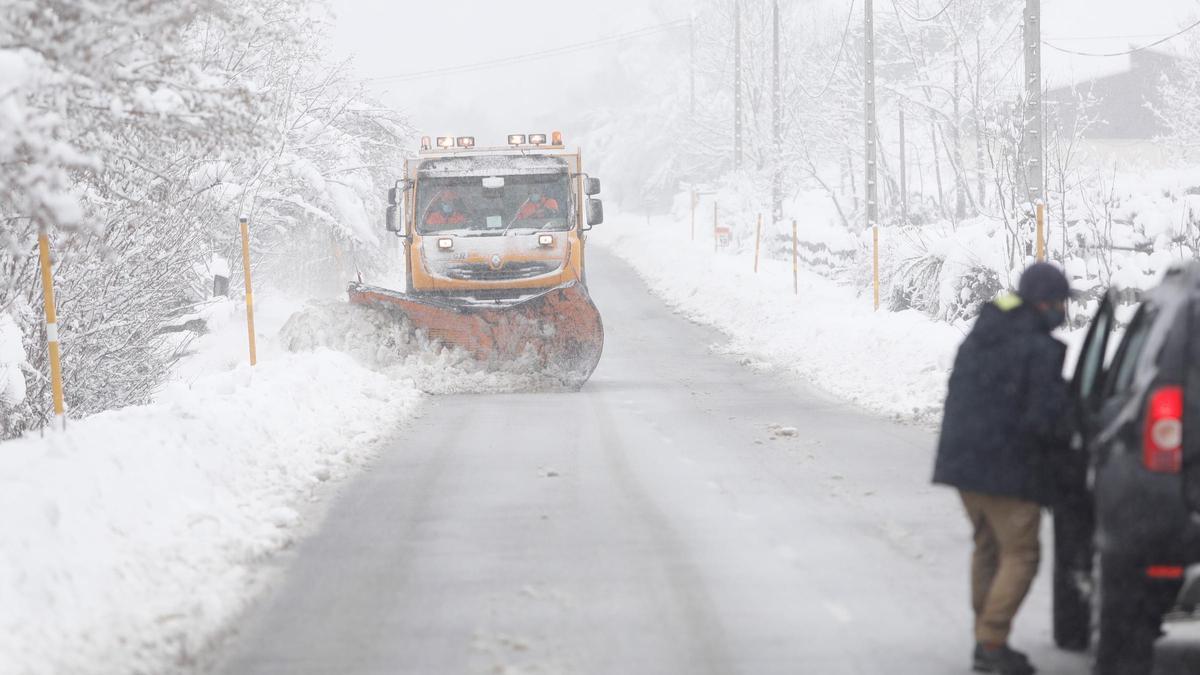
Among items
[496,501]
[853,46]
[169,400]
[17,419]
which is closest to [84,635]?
[496,501]

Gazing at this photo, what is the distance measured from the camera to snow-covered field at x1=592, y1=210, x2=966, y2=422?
48.9ft

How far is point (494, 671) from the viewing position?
554 cm

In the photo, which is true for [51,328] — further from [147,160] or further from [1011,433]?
[1011,433]

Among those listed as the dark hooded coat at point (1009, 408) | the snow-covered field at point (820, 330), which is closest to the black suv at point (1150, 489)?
the dark hooded coat at point (1009, 408)

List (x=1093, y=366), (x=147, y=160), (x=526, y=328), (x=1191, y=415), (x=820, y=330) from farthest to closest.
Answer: (x=820, y=330), (x=526, y=328), (x=147, y=160), (x=1093, y=366), (x=1191, y=415)

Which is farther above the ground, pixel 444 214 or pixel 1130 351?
pixel 444 214

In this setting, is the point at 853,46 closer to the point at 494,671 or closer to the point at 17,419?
the point at 17,419

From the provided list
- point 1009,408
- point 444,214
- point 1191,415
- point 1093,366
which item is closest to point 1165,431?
point 1191,415

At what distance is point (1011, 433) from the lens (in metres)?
5.46

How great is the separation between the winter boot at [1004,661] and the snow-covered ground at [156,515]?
3.12m

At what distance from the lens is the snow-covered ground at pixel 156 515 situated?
19.1 ft

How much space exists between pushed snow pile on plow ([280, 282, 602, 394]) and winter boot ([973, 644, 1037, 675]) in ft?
35.4

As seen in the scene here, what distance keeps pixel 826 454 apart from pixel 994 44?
33557mm

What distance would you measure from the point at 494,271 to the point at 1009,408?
13.4 metres
